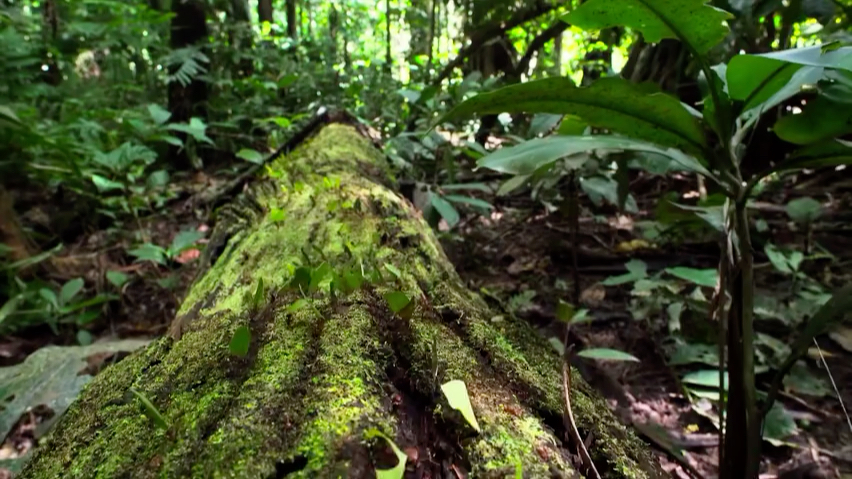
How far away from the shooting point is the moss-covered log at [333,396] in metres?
0.63

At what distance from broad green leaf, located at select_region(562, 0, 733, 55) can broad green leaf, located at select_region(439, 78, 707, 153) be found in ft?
0.40

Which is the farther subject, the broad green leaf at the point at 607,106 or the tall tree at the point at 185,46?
the tall tree at the point at 185,46

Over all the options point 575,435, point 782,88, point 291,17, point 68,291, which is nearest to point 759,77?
point 782,88

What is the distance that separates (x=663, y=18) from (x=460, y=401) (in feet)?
2.80

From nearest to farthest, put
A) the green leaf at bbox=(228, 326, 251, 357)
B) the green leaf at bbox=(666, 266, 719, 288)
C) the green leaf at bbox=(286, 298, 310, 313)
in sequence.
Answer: the green leaf at bbox=(228, 326, 251, 357), the green leaf at bbox=(286, 298, 310, 313), the green leaf at bbox=(666, 266, 719, 288)

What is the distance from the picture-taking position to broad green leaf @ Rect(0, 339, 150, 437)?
1436mm

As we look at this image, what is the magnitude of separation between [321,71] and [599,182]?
142 inches

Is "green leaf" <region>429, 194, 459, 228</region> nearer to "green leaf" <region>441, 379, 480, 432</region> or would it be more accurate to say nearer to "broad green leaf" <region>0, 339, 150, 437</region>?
"broad green leaf" <region>0, 339, 150, 437</region>

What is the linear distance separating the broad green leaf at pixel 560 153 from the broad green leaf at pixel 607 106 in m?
0.04

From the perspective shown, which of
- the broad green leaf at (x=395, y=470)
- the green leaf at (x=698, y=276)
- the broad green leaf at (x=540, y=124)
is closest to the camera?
the broad green leaf at (x=395, y=470)

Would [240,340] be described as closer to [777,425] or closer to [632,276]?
[777,425]

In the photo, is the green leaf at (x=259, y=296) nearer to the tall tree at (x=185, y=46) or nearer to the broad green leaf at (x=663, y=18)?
the broad green leaf at (x=663, y=18)

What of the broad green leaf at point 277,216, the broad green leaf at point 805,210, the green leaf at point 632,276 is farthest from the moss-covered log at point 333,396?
the broad green leaf at point 805,210

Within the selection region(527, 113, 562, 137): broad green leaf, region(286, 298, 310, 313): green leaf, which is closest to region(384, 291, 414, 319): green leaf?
region(286, 298, 310, 313): green leaf
